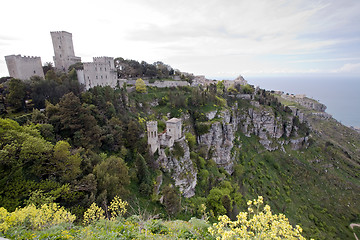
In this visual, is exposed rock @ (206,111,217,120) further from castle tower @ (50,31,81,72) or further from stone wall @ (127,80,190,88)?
castle tower @ (50,31,81,72)

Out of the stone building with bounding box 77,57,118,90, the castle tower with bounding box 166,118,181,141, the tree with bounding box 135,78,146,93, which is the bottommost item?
the castle tower with bounding box 166,118,181,141

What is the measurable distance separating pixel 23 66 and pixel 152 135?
2814 cm

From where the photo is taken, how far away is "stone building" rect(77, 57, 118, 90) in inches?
1404

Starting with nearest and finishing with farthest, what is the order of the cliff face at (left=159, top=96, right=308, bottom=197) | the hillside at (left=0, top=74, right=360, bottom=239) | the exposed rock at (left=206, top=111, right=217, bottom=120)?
the hillside at (left=0, top=74, right=360, bottom=239) < the cliff face at (left=159, top=96, right=308, bottom=197) < the exposed rock at (left=206, top=111, right=217, bottom=120)

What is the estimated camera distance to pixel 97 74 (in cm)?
3828

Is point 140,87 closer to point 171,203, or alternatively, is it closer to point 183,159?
point 183,159

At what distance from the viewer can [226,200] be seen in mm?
31453

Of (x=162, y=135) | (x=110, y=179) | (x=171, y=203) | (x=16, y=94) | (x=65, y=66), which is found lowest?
(x=171, y=203)

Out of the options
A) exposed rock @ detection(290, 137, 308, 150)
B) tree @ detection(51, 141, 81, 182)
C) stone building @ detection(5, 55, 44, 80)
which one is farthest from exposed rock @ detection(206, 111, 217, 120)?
stone building @ detection(5, 55, 44, 80)

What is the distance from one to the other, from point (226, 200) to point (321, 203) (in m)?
34.2

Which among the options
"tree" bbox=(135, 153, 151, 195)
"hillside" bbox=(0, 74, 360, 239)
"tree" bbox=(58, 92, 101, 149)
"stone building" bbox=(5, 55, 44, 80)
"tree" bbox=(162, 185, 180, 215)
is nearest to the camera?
"hillside" bbox=(0, 74, 360, 239)

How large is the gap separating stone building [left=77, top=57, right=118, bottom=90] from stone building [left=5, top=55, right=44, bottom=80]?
7915 millimetres

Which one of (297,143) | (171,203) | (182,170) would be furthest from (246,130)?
(171,203)

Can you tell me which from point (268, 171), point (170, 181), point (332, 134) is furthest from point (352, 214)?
point (332, 134)
